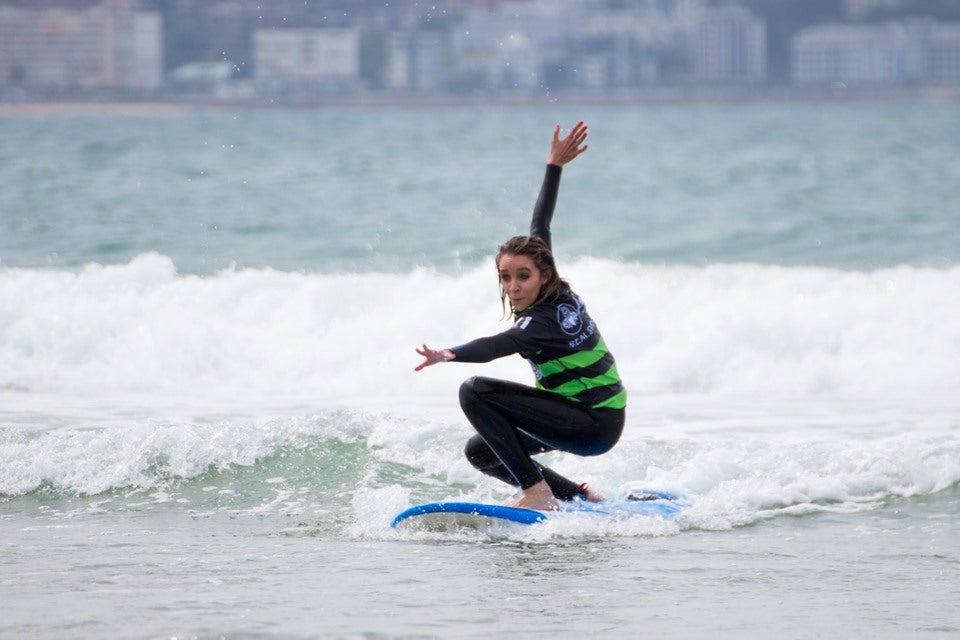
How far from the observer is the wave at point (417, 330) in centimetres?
1155

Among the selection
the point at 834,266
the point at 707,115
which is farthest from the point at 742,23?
the point at 834,266

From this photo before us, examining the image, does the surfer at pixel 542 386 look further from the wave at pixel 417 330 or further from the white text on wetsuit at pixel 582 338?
the wave at pixel 417 330

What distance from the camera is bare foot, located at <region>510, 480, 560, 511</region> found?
22.0 feet

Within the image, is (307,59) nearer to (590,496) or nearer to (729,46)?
(729,46)

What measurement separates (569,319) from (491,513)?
3.24 ft

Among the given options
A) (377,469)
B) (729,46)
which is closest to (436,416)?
(377,469)

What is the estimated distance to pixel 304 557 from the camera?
625 cm

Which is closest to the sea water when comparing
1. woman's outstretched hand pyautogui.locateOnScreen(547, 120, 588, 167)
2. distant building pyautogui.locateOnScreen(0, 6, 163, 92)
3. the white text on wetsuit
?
the white text on wetsuit

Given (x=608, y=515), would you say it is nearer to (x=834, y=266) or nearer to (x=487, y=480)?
(x=487, y=480)

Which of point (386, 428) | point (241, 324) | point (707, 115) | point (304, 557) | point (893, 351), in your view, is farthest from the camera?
point (707, 115)

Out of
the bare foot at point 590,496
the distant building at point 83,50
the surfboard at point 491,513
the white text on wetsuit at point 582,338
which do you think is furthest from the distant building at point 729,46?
the white text on wetsuit at point 582,338

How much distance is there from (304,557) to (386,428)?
8.78ft

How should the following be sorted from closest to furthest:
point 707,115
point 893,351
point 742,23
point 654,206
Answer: point 893,351, point 654,206, point 707,115, point 742,23

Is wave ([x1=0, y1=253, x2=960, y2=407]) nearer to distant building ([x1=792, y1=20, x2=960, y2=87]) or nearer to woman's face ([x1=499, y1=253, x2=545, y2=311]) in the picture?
woman's face ([x1=499, y1=253, x2=545, y2=311])
